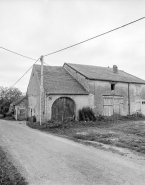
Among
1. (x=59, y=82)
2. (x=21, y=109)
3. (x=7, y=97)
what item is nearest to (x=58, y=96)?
(x=59, y=82)

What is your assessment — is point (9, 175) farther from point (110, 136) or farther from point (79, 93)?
point (79, 93)

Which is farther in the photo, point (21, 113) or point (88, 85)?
point (21, 113)

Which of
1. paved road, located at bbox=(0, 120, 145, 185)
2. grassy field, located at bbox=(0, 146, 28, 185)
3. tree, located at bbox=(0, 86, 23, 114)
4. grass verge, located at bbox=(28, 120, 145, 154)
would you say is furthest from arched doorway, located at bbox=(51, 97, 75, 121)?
tree, located at bbox=(0, 86, 23, 114)

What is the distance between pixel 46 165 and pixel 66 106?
12237 millimetres

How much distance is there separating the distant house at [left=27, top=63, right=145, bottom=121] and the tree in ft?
40.6

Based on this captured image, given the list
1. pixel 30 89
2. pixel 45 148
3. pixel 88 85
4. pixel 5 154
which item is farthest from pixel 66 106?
pixel 5 154

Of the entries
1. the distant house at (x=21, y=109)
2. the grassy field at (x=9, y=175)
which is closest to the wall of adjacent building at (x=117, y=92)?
the distant house at (x=21, y=109)

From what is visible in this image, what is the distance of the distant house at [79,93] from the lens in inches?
682

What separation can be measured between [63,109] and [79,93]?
8.11ft

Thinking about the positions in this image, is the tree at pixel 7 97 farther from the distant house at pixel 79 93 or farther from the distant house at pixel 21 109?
the distant house at pixel 79 93

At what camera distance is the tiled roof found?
58.3ft

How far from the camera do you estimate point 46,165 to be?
219 inches

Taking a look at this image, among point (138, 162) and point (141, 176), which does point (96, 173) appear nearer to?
point (141, 176)

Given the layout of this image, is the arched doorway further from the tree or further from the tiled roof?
the tree
